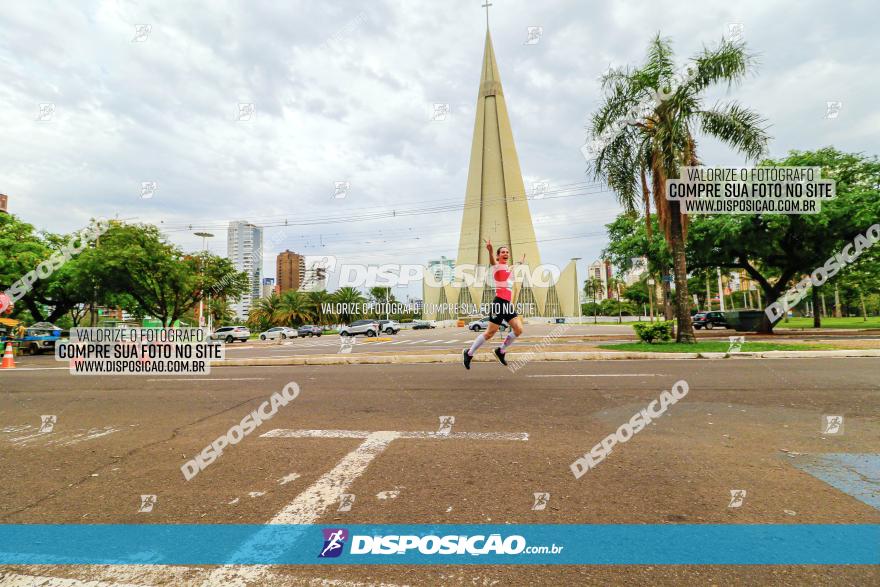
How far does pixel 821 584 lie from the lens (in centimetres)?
197

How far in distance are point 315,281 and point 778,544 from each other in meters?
77.4

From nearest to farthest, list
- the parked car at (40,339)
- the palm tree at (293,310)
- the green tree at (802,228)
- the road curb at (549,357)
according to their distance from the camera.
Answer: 1. the road curb at (549,357)
2. the green tree at (802,228)
3. the parked car at (40,339)
4. the palm tree at (293,310)

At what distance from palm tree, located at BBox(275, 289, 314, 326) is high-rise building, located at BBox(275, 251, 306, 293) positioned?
94.4 feet

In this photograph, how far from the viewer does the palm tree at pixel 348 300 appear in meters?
66.9

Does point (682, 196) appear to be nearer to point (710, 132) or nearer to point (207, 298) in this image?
point (710, 132)

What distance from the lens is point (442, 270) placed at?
9762 centimetres

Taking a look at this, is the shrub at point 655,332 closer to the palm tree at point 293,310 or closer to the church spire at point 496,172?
the palm tree at point 293,310

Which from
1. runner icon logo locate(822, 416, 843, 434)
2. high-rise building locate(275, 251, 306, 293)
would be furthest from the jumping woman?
high-rise building locate(275, 251, 306, 293)

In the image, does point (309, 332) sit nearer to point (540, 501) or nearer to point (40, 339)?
point (40, 339)

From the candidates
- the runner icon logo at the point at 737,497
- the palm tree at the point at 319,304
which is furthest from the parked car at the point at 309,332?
the runner icon logo at the point at 737,497

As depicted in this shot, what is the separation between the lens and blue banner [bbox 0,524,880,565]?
2.24m

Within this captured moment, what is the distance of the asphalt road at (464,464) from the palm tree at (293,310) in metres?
56.2

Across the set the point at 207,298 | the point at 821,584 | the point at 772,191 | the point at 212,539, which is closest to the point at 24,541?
the point at 212,539

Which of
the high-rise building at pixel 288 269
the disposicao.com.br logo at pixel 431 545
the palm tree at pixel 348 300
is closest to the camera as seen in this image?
the disposicao.com.br logo at pixel 431 545
